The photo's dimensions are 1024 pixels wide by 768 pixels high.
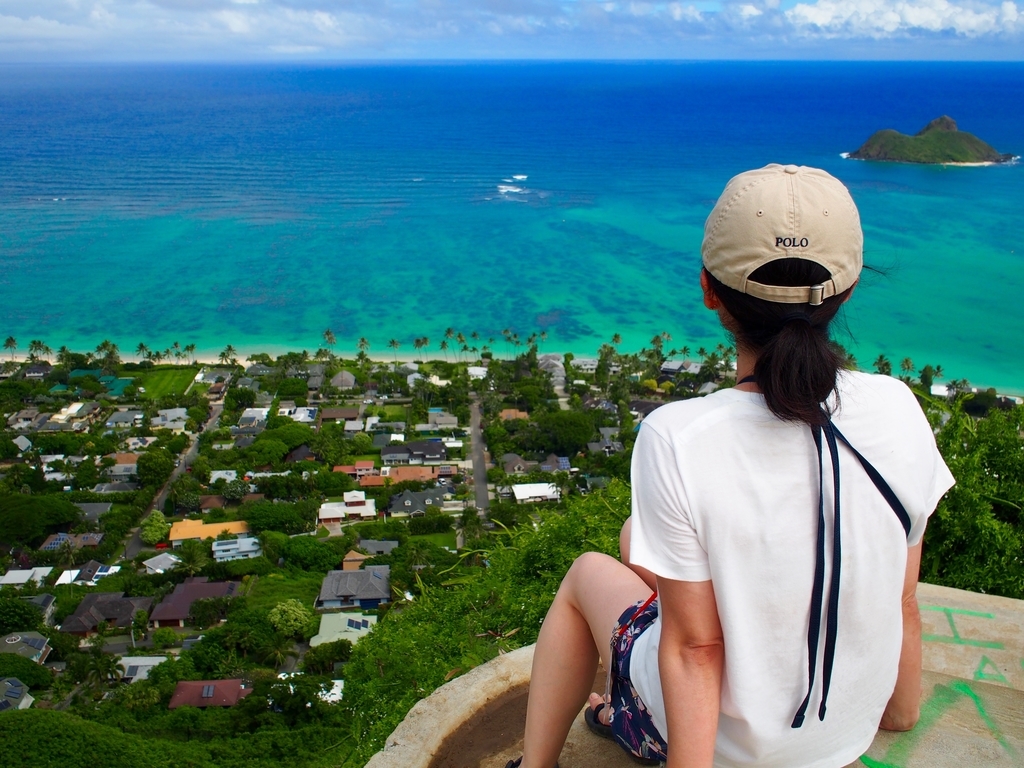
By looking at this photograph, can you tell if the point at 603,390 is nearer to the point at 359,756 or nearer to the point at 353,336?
the point at 353,336

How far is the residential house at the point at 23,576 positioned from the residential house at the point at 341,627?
5.34 metres

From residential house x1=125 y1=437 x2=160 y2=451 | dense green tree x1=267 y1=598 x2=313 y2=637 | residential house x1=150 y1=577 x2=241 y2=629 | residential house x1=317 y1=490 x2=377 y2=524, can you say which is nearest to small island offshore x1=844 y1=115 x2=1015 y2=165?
residential house x1=317 y1=490 x2=377 y2=524

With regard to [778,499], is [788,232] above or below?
above

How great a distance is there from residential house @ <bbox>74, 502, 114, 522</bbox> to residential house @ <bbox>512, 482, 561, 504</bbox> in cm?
788

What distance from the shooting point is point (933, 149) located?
5475cm

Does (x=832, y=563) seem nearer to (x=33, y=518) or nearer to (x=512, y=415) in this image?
(x=33, y=518)

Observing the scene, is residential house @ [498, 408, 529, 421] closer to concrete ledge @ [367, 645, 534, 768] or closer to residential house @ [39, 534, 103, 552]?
residential house @ [39, 534, 103, 552]

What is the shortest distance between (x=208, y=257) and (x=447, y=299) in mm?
11064

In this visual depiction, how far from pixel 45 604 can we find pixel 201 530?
295 centimetres

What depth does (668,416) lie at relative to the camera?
1.22 m

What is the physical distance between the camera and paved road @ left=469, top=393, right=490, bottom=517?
17.3 m

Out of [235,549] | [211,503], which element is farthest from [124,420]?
[235,549]

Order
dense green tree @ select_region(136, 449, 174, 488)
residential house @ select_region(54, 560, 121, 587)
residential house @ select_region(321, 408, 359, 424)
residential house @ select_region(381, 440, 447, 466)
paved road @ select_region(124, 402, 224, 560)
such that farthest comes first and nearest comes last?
residential house @ select_region(321, 408, 359, 424) < residential house @ select_region(381, 440, 447, 466) < dense green tree @ select_region(136, 449, 174, 488) < paved road @ select_region(124, 402, 224, 560) < residential house @ select_region(54, 560, 121, 587)

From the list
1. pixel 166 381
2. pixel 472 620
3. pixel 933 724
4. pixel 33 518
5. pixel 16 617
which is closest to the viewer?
pixel 933 724
